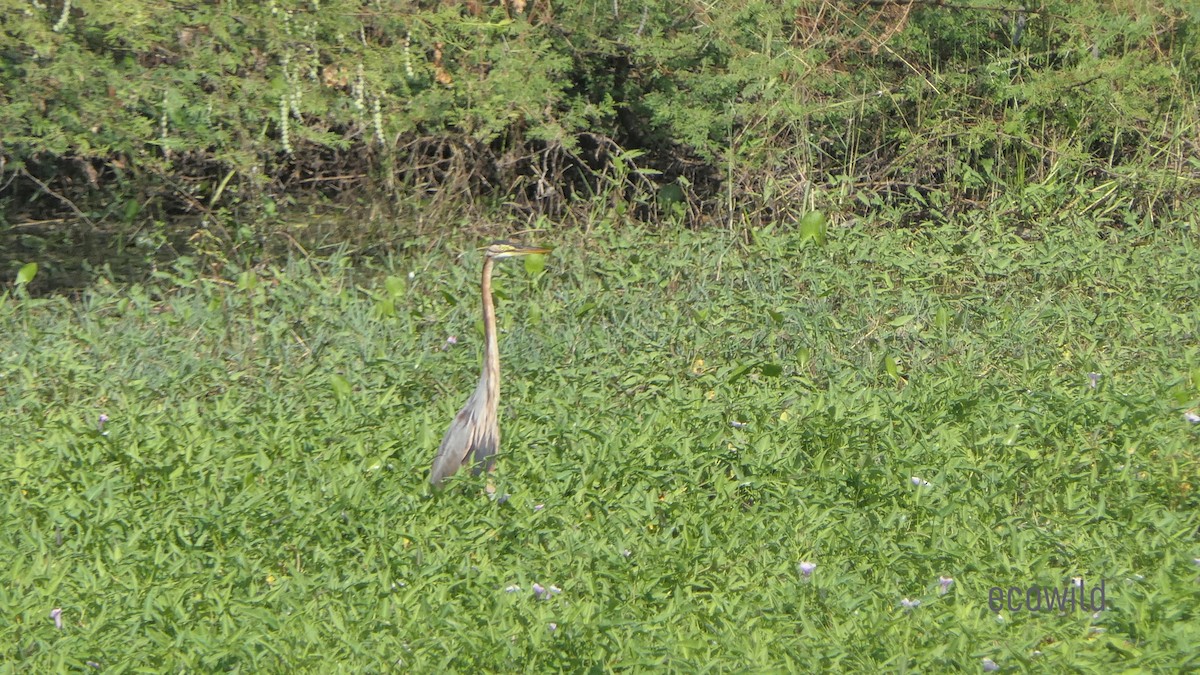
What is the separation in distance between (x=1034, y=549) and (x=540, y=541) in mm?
1331

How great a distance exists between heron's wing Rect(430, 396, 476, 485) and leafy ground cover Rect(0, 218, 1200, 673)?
2.7 inches

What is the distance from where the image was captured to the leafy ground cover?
125 inches

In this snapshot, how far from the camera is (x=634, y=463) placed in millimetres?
4125

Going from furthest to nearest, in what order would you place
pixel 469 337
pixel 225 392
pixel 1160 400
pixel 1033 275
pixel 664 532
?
pixel 1033 275, pixel 469 337, pixel 225 392, pixel 1160 400, pixel 664 532

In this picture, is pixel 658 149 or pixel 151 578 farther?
pixel 658 149

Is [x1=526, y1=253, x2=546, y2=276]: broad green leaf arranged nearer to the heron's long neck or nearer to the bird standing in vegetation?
the heron's long neck

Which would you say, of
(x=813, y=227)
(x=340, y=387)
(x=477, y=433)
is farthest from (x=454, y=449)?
(x=813, y=227)

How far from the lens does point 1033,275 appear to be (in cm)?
588

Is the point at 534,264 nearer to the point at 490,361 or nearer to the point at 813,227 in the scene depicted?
the point at 813,227

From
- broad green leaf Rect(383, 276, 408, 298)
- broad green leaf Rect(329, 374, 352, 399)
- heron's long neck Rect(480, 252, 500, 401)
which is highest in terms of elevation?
heron's long neck Rect(480, 252, 500, 401)

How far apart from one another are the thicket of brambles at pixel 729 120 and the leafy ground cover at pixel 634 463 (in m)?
0.56

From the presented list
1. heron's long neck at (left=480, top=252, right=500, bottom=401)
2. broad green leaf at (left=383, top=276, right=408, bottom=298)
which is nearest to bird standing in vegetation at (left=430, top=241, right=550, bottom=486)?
heron's long neck at (left=480, top=252, right=500, bottom=401)

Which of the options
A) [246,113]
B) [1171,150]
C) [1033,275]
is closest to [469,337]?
[246,113]

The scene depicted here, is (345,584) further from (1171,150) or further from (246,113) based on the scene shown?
(1171,150)
